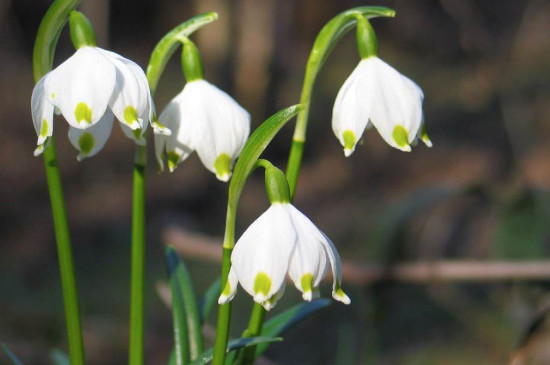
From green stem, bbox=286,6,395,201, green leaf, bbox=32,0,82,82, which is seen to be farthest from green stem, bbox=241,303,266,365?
green leaf, bbox=32,0,82,82

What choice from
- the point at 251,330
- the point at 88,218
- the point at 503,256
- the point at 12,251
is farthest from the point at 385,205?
the point at 251,330

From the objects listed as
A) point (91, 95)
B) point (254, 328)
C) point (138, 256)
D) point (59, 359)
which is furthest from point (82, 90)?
point (59, 359)

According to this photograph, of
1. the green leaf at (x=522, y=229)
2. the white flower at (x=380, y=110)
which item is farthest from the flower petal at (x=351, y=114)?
the green leaf at (x=522, y=229)

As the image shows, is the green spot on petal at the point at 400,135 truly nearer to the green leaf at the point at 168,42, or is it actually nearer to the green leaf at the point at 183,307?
the green leaf at the point at 168,42

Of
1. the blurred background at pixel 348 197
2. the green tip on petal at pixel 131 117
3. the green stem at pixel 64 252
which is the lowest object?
the blurred background at pixel 348 197

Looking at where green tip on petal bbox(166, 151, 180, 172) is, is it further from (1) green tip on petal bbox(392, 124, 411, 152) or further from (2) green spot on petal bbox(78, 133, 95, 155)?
(1) green tip on petal bbox(392, 124, 411, 152)

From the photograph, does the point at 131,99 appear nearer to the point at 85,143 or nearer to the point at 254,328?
the point at 85,143

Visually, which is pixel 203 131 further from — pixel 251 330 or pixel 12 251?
pixel 12 251
